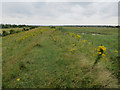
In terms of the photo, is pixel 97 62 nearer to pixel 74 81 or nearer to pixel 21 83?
pixel 74 81

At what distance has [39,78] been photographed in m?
5.40

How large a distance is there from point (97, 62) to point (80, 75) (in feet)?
6.36

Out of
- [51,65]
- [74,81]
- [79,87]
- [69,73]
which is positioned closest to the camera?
[79,87]

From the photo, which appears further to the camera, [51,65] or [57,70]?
[51,65]

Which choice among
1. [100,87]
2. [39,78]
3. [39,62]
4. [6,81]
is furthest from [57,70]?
[6,81]

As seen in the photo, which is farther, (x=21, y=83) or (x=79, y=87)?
(x=21, y=83)

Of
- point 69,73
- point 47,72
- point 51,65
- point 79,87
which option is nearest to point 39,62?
point 51,65

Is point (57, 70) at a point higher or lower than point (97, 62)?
lower

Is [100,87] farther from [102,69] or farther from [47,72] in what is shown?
[47,72]

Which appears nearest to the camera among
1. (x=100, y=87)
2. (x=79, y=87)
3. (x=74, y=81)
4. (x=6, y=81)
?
(x=100, y=87)

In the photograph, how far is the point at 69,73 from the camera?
5.74 meters

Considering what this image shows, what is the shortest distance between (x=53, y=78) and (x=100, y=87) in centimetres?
302

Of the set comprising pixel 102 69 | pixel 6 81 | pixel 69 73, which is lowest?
pixel 6 81

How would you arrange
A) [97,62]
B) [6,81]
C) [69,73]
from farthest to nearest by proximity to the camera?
[97,62]
[69,73]
[6,81]
